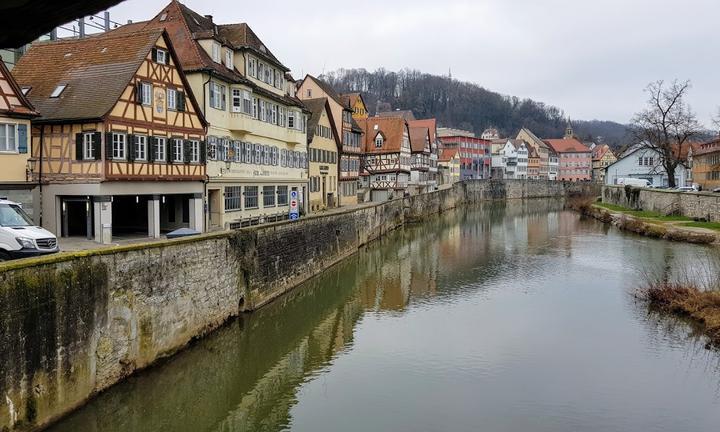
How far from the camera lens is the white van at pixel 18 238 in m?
14.2

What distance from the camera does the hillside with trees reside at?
142375 mm

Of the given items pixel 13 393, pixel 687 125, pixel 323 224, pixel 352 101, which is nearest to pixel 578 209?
pixel 687 125

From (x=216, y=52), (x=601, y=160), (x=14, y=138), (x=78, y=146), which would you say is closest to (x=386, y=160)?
(x=216, y=52)

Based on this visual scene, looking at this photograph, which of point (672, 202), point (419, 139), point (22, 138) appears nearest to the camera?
point (22, 138)

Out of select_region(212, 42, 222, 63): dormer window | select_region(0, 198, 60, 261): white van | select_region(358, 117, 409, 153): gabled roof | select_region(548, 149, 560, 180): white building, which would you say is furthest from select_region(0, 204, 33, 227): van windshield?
select_region(548, 149, 560, 180): white building

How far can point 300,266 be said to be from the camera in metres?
25.4

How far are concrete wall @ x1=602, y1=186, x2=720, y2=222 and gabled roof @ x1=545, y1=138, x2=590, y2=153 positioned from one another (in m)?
73.8

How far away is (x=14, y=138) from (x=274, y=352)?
11192 mm

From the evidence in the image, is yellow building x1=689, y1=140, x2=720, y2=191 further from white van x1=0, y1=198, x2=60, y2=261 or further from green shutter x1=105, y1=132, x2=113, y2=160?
white van x1=0, y1=198, x2=60, y2=261

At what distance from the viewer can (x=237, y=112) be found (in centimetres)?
2853

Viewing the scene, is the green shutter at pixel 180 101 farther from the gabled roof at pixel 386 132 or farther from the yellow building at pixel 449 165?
the yellow building at pixel 449 165

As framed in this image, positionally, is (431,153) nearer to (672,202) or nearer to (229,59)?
(672,202)

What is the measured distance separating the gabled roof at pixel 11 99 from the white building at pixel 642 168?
2770 inches

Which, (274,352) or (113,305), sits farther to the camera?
(274,352)
